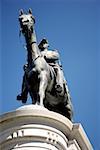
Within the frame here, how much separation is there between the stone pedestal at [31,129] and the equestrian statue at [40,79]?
2.84ft

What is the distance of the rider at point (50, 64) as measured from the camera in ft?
51.4

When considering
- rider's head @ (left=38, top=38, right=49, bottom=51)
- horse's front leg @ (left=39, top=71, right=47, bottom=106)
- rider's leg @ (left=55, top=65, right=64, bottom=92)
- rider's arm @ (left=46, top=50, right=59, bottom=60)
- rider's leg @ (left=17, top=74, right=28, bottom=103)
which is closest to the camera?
horse's front leg @ (left=39, top=71, right=47, bottom=106)

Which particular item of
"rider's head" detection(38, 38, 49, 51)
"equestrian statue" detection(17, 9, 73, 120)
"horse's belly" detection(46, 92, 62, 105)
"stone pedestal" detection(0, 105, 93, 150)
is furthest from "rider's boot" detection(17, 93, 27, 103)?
→ "stone pedestal" detection(0, 105, 93, 150)

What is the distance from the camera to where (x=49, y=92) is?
15.7 meters

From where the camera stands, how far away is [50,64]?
16.2 m

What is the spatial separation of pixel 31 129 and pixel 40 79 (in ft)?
4.46

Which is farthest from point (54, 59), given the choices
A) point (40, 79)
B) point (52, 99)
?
point (40, 79)

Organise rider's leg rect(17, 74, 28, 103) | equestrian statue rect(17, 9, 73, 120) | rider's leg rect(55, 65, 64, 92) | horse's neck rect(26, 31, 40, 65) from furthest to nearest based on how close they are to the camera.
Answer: rider's leg rect(17, 74, 28, 103) < horse's neck rect(26, 31, 40, 65) < rider's leg rect(55, 65, 64, 92) < equestrian statue rect(17, 9, 73, 120)

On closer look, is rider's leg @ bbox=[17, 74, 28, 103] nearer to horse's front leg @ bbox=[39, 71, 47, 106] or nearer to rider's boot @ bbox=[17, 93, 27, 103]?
rider's boot @ bbox=[17, 93, 27, 103]

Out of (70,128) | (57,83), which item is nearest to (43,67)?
(57,83)

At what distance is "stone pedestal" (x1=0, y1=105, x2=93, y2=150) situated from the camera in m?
14.2

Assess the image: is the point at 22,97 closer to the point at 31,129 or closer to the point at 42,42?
the point at 42,42

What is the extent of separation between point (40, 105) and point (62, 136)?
744 mm

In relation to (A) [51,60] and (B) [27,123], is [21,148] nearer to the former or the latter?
(B) [27,123]
